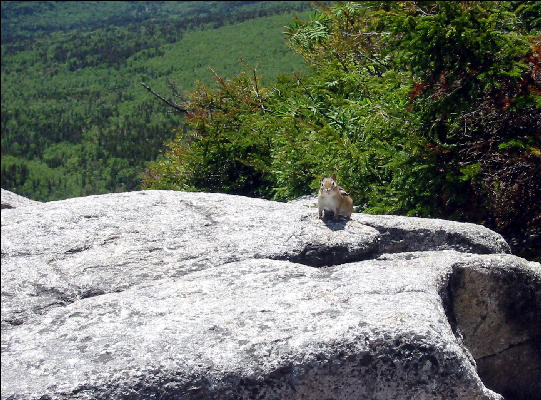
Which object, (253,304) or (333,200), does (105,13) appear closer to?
(333,200)

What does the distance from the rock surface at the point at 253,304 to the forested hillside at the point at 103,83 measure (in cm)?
1737

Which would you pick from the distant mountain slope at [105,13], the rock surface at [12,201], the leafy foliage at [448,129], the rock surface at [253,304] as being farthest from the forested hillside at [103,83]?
the rock surface at [253,304]

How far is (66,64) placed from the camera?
94.7m

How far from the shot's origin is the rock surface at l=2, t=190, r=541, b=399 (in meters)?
4.80

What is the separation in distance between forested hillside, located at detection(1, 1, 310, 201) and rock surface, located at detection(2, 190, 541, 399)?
17.4 m

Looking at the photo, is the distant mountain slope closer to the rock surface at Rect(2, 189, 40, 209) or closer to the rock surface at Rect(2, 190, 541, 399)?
the rock surface at Rect(2, 189, 40, 209)

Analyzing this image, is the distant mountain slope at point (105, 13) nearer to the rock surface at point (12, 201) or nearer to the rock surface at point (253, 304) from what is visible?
the rock surface at point (12, 201)

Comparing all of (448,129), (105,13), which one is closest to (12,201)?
(448,129)

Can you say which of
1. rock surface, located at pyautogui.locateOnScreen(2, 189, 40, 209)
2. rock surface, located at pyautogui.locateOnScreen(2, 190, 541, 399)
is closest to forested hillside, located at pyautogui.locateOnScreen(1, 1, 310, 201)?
rock surface, located at pyautogui.locateOnScreen(2, 189, 40, 209)

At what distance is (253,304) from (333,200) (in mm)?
1986

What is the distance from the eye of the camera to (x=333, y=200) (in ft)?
22.6

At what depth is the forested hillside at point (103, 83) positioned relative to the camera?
51344mm

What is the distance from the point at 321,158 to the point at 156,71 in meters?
72.7

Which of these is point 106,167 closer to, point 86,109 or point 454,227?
point 86,109
